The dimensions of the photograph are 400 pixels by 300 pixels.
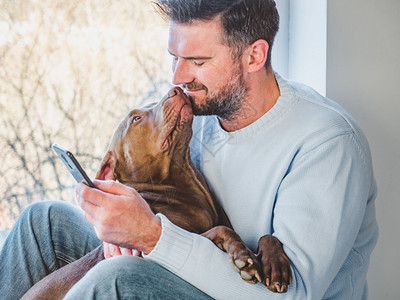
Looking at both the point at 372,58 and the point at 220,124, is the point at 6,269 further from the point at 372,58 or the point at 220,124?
the point at 372,58

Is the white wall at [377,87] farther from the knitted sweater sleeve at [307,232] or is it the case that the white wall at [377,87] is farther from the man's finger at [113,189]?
the man's finger at [113,189]

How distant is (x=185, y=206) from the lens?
1.92 m

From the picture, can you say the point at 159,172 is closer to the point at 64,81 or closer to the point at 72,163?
the point at 72,163

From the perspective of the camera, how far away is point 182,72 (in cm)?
195

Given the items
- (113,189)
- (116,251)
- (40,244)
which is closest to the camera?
(113,189)

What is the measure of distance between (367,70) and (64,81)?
133 cm

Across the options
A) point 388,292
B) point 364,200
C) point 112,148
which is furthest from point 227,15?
point 388,292

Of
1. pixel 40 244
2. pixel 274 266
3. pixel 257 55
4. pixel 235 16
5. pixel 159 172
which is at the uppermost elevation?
pixel 235 16

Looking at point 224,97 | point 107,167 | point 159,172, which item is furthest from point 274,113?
point 107,167

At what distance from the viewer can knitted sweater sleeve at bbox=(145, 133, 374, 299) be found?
1.58 meters

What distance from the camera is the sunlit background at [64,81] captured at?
224cm

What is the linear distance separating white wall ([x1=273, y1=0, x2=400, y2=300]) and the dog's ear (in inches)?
40.9

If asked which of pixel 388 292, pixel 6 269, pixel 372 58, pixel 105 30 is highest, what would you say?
pixel 105 30

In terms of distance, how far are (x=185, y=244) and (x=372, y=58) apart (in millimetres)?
1420
